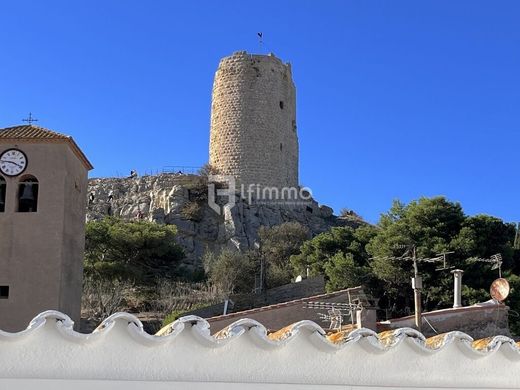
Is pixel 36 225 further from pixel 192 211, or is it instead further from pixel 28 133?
pixel 192 211

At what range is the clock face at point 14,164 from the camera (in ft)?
52.1

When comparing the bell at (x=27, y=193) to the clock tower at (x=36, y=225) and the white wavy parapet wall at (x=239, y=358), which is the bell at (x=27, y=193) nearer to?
the clock tower at (x=36, y=225)

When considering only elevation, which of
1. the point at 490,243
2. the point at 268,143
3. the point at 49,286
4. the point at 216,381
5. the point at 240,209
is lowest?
the point at 216,381

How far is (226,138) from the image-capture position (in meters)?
42.2

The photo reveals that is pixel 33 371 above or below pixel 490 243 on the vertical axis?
below

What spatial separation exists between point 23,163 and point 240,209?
26.0 metres

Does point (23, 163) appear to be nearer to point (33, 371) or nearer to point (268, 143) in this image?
point (33, 371)

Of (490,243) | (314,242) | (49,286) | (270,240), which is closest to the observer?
(49,286)

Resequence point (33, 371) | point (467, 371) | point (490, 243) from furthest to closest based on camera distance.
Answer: point (490, 243), point (467, 371), point (33, 371)

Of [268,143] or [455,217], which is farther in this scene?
[268,143]

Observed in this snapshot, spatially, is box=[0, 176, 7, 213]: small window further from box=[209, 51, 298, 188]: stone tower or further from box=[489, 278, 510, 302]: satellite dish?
box=[209, 51, 298, 188]: stone tower

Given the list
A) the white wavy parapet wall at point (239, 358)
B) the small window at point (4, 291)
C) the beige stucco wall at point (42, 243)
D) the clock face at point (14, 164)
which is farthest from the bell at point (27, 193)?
the white wavy parapet wall at point (239, 358)

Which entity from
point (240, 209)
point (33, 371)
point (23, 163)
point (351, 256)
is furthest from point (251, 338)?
point (240, 209)

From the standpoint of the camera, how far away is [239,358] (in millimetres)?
5629
